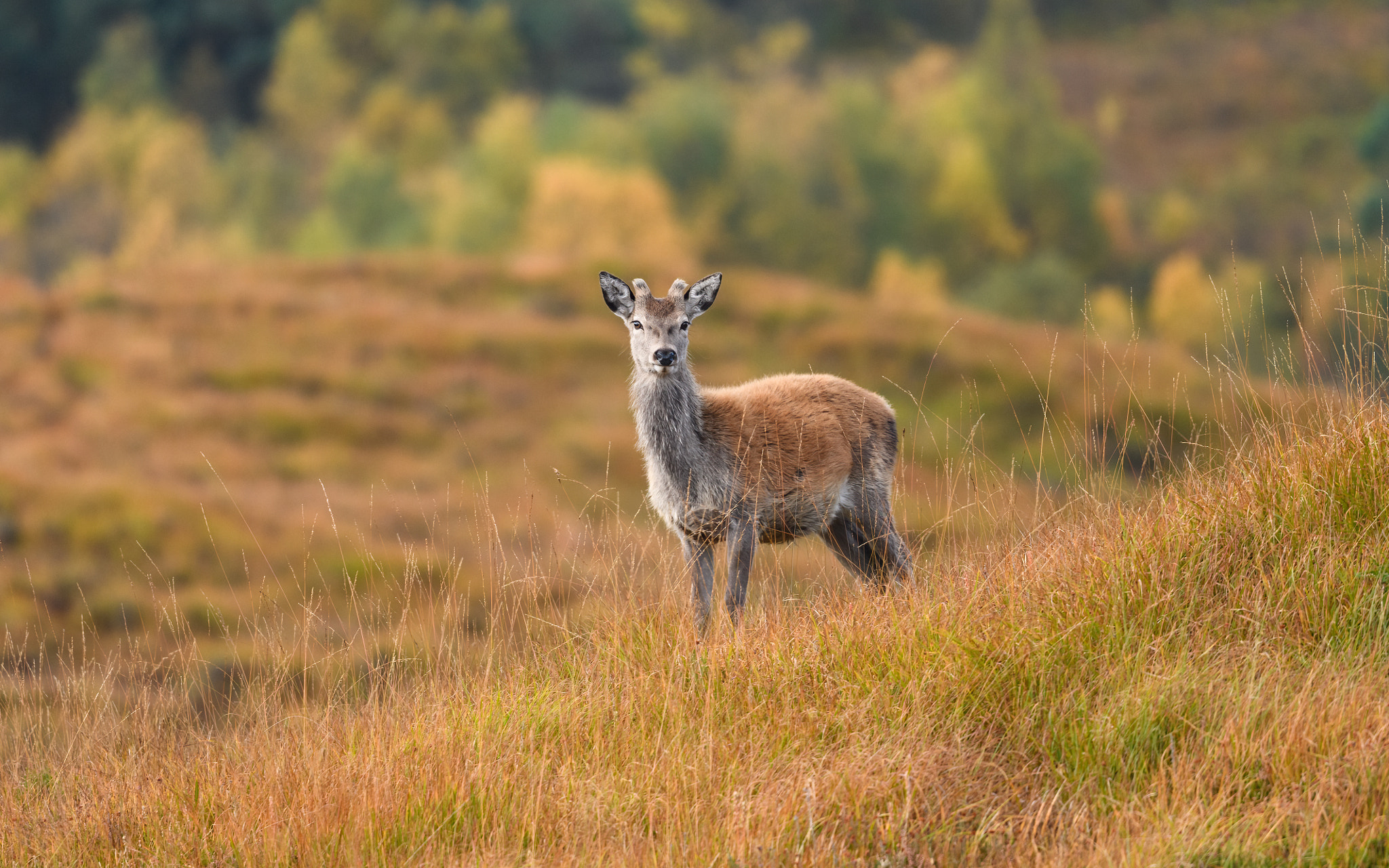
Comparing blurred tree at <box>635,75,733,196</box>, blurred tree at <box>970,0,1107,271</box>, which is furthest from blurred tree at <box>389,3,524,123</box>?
blurred tree at <box>970,0,1107,271</box>

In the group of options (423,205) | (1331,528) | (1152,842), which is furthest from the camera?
(423,205)

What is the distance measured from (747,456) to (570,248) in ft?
184

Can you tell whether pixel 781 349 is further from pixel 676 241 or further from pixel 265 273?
pixel 676 241

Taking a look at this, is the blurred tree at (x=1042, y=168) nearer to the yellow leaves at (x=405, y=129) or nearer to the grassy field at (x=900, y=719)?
the yellow leaves at (x=405, y=129)

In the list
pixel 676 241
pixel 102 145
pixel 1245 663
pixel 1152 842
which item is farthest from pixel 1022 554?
pixel 102 145

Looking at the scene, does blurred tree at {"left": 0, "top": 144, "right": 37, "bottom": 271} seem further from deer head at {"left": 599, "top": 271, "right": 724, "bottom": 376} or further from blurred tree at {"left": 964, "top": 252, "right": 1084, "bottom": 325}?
deer head at {"left": 599, "top": 271, "right": 724, "bottom": 376}

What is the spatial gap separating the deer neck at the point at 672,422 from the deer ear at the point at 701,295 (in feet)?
1.26

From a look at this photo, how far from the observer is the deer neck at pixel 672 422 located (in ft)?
24.5

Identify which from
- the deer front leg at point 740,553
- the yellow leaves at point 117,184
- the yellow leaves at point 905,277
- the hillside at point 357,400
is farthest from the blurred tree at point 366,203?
the deer front leg at point 740,553

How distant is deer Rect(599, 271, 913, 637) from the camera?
733cm

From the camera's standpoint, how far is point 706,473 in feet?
24.4

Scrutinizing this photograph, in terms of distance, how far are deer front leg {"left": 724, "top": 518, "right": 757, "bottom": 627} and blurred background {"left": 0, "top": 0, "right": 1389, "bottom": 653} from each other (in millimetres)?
895

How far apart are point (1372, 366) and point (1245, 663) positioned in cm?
228

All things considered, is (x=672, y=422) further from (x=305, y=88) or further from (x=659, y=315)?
(x=305, y=88)
